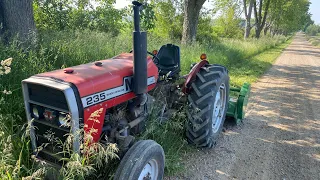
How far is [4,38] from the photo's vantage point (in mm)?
3664

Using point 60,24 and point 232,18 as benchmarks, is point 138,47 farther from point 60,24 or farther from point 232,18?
point 232,18

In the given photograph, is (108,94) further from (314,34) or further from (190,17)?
(314,34)

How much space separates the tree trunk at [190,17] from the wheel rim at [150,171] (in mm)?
7354

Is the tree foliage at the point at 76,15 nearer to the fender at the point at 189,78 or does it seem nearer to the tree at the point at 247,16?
the fender at the point at 189,78

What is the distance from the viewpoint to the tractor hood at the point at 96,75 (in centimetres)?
198

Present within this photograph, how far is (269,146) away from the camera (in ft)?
11.9

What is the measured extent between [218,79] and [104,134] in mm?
1672

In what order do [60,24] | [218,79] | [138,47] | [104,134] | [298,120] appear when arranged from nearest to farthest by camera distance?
[138,47] → [104,134] → [218,79] → [298,120] → [60,24]

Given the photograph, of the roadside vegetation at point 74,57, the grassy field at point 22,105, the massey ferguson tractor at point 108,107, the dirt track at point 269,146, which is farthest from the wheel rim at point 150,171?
the dirt track at point 269,146

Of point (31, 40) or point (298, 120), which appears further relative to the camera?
point (298, 120)

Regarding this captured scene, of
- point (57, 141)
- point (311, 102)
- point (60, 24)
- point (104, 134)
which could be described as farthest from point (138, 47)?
point (60, 24)

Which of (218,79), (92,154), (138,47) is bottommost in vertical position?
(92,154)

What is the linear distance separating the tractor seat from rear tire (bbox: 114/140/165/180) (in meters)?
1.64

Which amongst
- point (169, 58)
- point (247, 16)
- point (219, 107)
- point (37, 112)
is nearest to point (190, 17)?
point (169, 58)
